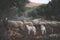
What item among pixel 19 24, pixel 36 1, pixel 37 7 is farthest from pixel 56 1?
pixel 19 24

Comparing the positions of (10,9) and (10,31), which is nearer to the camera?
(10,31)

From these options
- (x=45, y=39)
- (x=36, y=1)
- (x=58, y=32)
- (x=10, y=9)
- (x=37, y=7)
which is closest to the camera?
(x=45, y=39)

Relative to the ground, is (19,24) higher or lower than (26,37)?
higher

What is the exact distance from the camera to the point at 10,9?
7125 mm

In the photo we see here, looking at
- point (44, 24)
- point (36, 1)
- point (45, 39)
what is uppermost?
point (36, 1)

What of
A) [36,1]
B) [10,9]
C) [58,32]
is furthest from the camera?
[36,1]

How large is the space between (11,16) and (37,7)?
245 cm

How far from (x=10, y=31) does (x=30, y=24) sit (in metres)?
0.78

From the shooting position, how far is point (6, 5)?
7004 mm

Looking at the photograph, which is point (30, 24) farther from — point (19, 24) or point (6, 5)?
point (6, 5)

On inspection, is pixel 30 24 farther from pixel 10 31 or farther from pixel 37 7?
pixel 37 7

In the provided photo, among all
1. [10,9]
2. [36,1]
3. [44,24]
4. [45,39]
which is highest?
[36,1]

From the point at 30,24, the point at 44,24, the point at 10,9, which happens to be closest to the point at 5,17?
the point at 10,9

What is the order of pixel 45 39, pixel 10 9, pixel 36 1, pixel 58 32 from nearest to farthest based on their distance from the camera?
1. pixel 45 39
2. pixel 58 32
3. pixel 10 9
4. pixel 36 1
